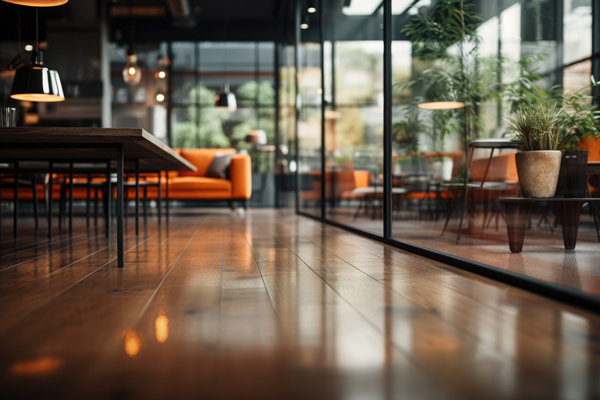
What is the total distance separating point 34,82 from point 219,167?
3.98 metres

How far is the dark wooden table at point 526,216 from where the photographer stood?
2571 mm

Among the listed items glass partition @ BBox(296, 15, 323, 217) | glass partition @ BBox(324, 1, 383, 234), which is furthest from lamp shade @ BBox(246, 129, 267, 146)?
glass partition @ BBox(324, 1, 383, 234)

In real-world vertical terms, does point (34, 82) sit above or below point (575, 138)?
above

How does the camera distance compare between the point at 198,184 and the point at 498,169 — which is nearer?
the point at 498,169

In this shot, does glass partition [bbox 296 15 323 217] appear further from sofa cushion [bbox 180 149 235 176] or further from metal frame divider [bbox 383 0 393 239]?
metal frame divider [bbox 383 0 393 239]

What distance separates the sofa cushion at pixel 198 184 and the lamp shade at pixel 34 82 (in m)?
3.43

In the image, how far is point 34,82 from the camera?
3.31 metres

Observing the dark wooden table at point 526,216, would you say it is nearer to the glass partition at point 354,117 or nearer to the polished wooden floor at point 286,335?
the polished wooden floor at point 286,335

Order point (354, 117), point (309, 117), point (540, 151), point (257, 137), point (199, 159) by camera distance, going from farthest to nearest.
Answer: point (257, 137), point (199, 159), point (309, 117), point (354, 117), point (540, 151)

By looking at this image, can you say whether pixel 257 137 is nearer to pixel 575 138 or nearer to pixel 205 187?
pixel 205 187

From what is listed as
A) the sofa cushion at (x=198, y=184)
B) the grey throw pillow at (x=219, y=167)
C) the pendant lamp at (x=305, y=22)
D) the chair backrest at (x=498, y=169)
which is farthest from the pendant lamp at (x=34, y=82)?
the grey throw pillow at (x=219, y=167)

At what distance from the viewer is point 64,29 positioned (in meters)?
9.64

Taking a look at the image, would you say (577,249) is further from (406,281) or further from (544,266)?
(406,281)

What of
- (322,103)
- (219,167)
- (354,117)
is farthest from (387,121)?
(219,167)
